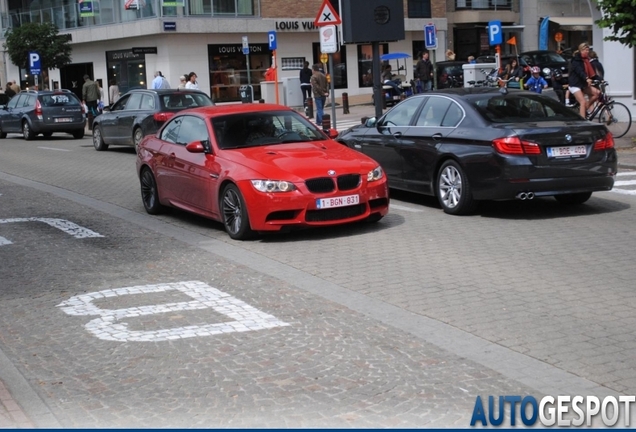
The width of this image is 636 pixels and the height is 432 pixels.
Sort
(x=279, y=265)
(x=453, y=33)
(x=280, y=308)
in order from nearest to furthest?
(x=280, y=308) < (x=279, y=265) < (x=453, y=33)

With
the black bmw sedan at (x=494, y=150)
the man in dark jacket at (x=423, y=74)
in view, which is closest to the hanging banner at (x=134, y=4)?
the man in dark jacket at (x=423, y=74)

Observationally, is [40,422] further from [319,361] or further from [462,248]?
[462,248]

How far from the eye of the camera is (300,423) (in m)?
5.45

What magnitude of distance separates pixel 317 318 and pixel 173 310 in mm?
1252

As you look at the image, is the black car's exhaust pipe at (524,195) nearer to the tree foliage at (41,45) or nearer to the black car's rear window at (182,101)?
the black car's rear window at (182,101)

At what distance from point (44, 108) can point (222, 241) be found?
21.8m

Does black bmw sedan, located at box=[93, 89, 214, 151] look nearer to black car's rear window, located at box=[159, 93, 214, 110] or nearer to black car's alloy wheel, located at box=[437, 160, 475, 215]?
black car's rear window, located at box=[159, 93, 214, 110]

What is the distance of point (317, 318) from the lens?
788 cm

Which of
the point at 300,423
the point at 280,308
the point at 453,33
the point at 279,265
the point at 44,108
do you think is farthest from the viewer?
the point at 453,33

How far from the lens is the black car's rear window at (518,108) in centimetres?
1255

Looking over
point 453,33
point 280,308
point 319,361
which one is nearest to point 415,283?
point 280,308

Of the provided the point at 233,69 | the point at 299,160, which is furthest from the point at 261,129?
the point at 233,69

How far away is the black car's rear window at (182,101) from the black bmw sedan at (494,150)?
10657mm

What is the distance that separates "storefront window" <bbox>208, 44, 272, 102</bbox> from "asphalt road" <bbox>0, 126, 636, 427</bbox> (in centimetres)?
3482
